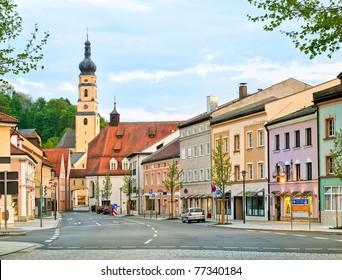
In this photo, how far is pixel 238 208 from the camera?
73688 mm

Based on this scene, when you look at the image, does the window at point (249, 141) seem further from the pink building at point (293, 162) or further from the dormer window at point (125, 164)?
the dormer window at point (125, 164)

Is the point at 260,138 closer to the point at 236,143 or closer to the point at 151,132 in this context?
the point at 236,143

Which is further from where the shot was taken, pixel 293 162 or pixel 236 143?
pixel 236 143

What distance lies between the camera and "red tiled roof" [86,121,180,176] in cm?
14625

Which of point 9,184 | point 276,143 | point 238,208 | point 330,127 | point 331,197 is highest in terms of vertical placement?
point 330,127

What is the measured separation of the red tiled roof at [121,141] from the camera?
146 meters

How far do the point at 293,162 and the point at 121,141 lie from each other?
89.6 m

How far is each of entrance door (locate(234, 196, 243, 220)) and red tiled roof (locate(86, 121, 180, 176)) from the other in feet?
233

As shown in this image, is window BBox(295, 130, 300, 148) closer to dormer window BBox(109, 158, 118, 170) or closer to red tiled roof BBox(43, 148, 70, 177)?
red tiled roof BBox(43, 148, 70, 177)

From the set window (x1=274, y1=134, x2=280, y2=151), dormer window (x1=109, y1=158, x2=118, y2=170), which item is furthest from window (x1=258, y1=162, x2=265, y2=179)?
dormer window (x1=109, y1=158, x2=118, y2=170)

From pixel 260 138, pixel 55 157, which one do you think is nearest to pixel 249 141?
pixel 260 138

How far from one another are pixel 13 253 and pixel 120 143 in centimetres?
12418

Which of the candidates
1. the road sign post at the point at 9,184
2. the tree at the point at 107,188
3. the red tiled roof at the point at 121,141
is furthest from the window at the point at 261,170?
the red tiled roof at the point at 121,141
